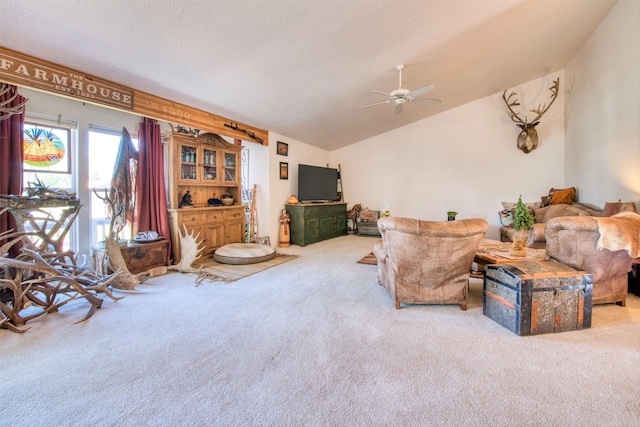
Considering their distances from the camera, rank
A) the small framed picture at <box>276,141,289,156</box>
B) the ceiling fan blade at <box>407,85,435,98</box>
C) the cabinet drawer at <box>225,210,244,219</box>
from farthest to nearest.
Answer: the small framed picture at <box>276,141,289,156</box> < the cabinet drawer at <box>225,210,244,219</box> < the ceiling fan blade at <box>407,85,435,98</box>

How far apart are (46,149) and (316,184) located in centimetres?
467

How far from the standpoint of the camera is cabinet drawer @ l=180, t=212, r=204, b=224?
4.40m

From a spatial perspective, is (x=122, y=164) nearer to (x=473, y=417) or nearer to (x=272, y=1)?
(x=272, y=1)

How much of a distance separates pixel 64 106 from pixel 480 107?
758 cm

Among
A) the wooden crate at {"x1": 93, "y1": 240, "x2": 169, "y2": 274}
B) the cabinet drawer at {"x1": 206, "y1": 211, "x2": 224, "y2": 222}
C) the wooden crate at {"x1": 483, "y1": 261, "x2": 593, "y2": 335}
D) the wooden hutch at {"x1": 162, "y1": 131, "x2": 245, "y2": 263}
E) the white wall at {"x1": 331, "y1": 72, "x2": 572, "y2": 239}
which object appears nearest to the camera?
the wooden crate at {"x1": 483, "y1": 261, "x2": 593, "y2": 335}

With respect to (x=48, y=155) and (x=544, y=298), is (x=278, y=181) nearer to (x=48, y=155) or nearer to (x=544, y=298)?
(x=48, y=155)

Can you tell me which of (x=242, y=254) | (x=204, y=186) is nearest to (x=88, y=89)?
(x=204, y=186)

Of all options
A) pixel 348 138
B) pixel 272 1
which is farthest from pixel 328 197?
pixel 272 1

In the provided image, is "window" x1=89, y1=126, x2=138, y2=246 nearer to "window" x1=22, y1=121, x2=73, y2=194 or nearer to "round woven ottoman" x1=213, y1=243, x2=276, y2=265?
"window" x1=22, y1=121, x2=73, y2=194

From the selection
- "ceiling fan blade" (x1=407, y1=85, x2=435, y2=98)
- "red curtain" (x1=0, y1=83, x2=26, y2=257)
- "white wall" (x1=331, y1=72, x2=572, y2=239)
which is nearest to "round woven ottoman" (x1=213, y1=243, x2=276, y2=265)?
"red curtain" (x1=0, y1=83, x2=26, y2=257)

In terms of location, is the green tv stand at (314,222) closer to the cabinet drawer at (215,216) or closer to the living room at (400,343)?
the living room at (400,343)

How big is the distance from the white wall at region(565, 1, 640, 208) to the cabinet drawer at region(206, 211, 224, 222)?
6.12 m

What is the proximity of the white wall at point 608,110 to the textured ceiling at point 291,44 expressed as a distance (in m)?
0.32

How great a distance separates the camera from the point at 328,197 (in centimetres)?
702
